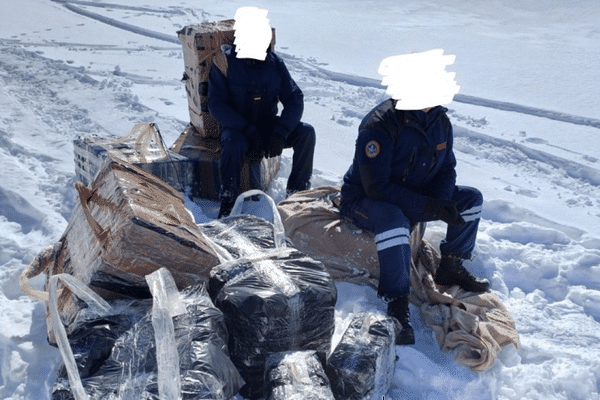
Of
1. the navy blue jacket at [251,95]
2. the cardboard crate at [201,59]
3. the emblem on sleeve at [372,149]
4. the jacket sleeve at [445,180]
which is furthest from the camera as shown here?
the cardboard crate at [201,59]

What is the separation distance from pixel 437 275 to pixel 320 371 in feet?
4.63

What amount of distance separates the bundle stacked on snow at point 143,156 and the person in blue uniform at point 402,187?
1273mm

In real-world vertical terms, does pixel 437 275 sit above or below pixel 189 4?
below

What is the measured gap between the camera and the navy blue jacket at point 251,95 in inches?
152

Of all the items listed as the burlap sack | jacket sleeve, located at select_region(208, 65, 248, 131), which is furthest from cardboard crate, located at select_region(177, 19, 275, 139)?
the burlap sack

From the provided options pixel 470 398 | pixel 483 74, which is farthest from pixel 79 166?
pixel 483 74

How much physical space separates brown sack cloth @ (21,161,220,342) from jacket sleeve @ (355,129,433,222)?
35.6 inches

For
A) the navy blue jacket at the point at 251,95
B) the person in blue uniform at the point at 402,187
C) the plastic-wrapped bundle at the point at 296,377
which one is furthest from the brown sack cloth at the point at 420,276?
the plastic-wrapped bundle at the point at 296,377

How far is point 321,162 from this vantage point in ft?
16.4

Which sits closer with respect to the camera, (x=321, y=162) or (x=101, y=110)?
(x=321, y=162)

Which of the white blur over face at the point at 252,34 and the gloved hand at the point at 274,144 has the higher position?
the white blur over face at the point at 252,34

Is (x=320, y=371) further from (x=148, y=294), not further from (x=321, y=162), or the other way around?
(x=321, y=162)

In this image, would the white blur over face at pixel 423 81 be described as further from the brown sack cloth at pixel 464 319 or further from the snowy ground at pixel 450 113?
the snowy ground at pixel 450 113

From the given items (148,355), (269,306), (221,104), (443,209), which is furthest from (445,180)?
(148,355)
